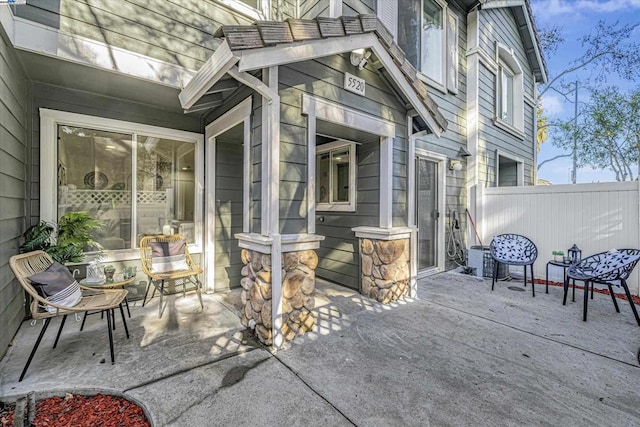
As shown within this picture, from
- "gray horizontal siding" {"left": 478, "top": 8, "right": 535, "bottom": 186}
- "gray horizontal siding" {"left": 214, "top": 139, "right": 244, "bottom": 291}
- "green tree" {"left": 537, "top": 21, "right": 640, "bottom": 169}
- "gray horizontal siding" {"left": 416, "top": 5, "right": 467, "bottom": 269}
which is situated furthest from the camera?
"green tree" {"left": 537, "top": 21, "right": 640, "bottom": 169}

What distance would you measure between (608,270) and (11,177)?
20.6 ft

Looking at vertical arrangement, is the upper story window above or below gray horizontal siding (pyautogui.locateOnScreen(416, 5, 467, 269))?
above

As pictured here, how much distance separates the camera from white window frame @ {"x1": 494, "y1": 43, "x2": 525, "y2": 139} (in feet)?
22.8

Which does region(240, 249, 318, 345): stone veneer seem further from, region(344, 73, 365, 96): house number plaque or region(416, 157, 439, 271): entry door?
region(416, 157, 439, 271): entry door

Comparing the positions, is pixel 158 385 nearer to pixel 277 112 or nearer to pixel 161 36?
pixel 277 112

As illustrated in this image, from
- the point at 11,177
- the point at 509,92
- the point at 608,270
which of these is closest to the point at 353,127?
the point at 11,177

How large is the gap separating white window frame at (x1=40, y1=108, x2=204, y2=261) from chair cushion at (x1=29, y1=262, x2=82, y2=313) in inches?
40.4

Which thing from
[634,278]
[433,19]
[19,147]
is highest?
[433,19]

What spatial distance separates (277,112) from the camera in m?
2.68

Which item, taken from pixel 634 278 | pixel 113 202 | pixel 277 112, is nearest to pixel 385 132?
pixel 277 112

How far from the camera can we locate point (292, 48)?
8.39 feet

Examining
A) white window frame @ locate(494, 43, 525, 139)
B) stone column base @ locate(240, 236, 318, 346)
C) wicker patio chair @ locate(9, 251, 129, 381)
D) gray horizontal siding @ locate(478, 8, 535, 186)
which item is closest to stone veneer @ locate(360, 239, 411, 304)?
stone column base @ locate(240, 236, 318, 346)

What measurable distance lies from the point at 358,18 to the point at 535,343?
12.0 ft

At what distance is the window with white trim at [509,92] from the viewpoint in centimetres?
704
